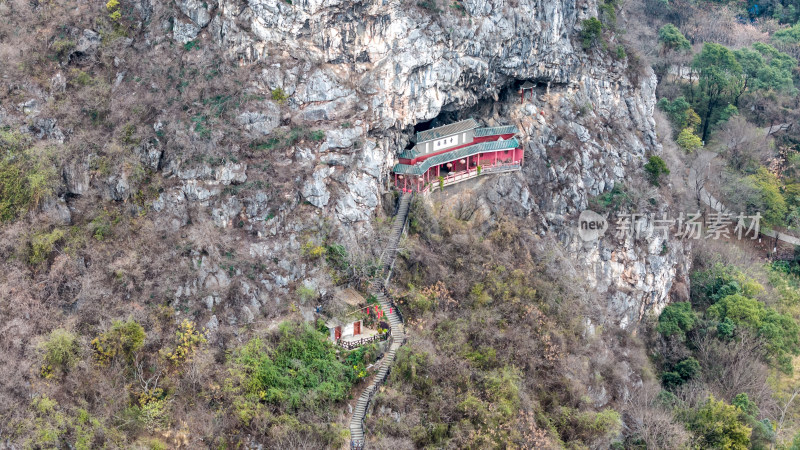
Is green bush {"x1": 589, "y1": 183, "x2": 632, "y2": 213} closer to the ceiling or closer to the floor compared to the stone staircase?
closer to the ceiling

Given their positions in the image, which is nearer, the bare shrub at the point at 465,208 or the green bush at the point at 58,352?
the green bush at the point at 58,352

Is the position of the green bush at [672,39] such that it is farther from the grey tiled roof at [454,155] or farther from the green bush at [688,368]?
the green bush at [688,368]

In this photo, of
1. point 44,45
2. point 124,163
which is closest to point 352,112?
point 124,163

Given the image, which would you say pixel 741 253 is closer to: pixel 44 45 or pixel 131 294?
pixel 131 294

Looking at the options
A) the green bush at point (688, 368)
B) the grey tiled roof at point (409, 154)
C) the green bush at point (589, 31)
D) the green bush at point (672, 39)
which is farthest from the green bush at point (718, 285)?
the green bush at point (672, 39)

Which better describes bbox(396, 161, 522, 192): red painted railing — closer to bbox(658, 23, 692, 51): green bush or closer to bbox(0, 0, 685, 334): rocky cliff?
bbox(0, 0, 685, 334): rocky cliff

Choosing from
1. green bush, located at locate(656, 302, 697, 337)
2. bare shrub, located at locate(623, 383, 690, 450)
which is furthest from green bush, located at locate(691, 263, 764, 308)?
bare shrub, located at locate(623, 383, 690, 450)

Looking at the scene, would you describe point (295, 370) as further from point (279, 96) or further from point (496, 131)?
point (496, 131)
